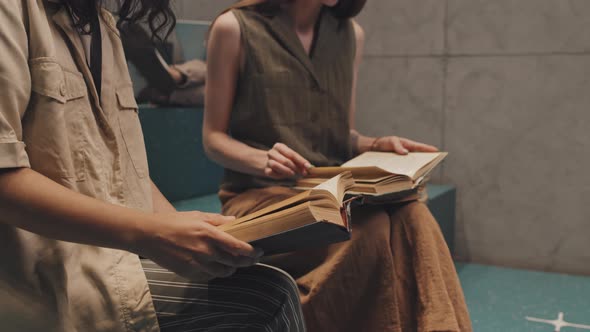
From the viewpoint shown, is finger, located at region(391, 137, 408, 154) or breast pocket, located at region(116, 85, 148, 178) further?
finger, located at region(391, 137, 408, 154)

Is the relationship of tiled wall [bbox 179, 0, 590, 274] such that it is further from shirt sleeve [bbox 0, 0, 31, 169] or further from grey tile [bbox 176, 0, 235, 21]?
shirt sleeve [bbox 0, 0, 31, 169]

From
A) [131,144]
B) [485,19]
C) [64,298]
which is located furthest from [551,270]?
[64,298]

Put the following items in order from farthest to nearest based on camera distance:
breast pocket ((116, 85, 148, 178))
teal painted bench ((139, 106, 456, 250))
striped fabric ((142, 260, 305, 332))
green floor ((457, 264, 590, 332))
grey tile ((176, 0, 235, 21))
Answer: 1. grey tile ((176, 0, 235, 21))
2. teal painted bench ((139, 106, 456, 250))
3. green floor ((457, 264, 590, 332))
4. breast pocket ((116, 85, 148, 178))
5. striped fabric ((142, 260, 305, 332))

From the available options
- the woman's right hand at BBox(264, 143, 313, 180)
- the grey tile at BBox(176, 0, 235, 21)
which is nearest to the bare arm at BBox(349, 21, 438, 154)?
the woman's right hand at BBox(264, 143, 313, 180)

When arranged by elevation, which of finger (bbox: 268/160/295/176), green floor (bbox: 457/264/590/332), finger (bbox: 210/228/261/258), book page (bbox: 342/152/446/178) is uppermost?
finger (bbox: 210/228/261/258)

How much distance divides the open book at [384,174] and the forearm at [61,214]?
0.42 metres

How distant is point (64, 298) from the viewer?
29.6 inches

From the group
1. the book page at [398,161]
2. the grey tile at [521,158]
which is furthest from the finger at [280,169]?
the grey tile at [521,158]

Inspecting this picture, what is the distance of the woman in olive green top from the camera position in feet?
3.84

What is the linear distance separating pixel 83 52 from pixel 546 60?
2156 millimetres

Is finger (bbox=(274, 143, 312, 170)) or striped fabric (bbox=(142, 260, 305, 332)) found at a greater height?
finger (bbox=(274, 143, 312, 170))

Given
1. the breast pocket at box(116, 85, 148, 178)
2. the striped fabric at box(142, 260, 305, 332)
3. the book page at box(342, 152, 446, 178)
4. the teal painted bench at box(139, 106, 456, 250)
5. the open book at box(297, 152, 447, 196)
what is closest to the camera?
the striped fabric at box(142, 260, 305, 332)

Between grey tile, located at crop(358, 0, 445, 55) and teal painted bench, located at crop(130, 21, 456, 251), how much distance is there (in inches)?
24.8

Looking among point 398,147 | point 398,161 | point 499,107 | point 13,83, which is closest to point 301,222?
point 13,83
